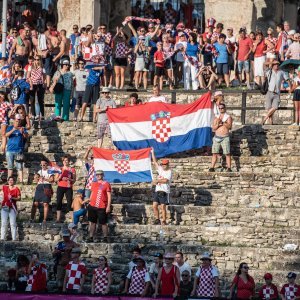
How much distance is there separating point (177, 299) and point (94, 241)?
692 centimetres

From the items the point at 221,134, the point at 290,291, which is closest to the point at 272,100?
the point at 221,134

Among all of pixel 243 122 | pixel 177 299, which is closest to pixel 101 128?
pixel 243 122

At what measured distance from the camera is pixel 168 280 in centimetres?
3052

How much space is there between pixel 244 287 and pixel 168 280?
60.3 inches

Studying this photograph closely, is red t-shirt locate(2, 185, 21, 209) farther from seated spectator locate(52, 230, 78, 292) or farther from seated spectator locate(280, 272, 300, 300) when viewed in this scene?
seated spectator locate(280, 272, 300, 300)

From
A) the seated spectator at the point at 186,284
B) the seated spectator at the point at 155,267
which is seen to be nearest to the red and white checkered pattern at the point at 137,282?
the seated spectator at the point at 155,267

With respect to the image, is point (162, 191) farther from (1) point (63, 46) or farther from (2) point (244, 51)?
(1) point (63, 46)

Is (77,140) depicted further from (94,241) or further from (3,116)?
(94,241)

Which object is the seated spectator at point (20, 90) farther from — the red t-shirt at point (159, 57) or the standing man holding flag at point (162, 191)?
the standing man holding flag at point (162, 191)

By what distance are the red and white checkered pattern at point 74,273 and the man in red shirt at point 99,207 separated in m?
2.50

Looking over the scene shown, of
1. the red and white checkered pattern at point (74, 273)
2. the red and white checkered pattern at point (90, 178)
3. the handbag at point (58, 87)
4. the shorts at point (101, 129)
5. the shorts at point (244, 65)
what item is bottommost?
the red and white checkered pattern at point (74, 273)

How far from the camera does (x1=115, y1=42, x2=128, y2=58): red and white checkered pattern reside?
41.4 meters

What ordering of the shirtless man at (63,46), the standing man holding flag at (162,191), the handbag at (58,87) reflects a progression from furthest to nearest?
1. the shirtless man at (63,46)
2. the handbag at (58,87)
3. the standing man holding flag at (162,191)

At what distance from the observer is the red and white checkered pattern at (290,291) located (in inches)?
1167
